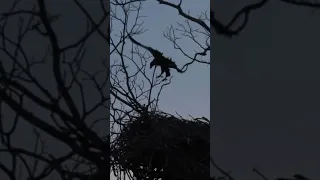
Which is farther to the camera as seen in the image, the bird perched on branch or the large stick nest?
the bird perched on branch

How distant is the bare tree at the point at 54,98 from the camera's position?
838mm

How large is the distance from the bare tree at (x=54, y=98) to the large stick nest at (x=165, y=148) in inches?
4.1

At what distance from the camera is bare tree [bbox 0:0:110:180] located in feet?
2.75

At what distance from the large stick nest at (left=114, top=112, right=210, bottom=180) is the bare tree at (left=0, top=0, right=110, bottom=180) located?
0.11m

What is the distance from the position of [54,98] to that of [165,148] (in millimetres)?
226

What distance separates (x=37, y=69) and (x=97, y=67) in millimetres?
106
